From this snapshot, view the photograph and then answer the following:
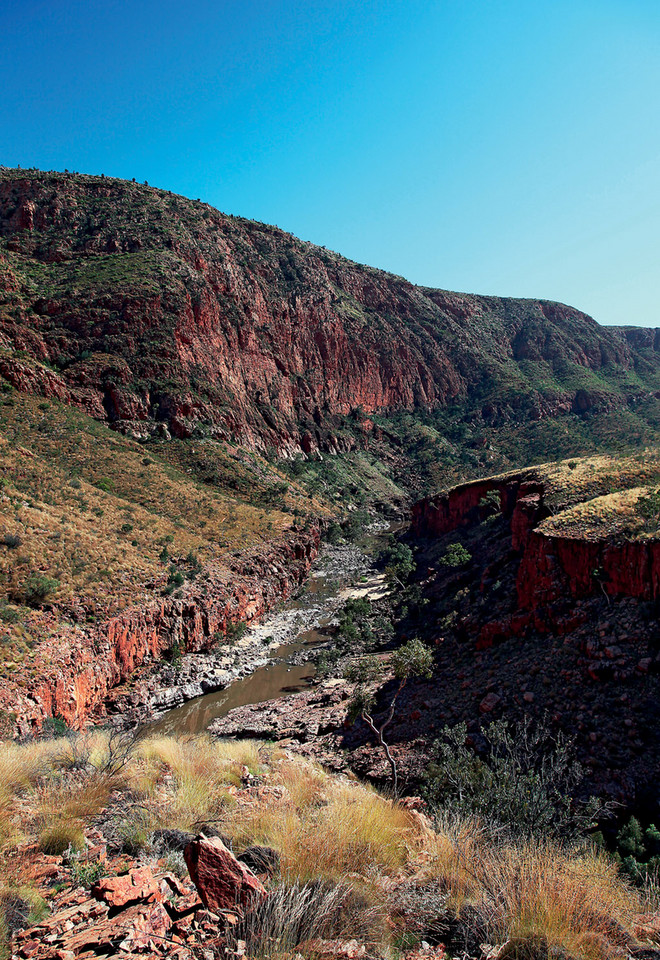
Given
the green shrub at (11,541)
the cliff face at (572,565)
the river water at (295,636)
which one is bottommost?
the river water at (295,636)

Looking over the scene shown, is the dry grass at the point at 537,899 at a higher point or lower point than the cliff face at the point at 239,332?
lower

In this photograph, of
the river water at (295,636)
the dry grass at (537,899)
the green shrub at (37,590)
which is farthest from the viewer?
the river water at (295,636)

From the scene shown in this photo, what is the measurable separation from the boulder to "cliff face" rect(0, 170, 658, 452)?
45.1 meters

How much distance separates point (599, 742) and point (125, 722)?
54.5 ft

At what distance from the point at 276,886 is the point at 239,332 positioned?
7575 centimetres

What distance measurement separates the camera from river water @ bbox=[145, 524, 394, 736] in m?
19.6

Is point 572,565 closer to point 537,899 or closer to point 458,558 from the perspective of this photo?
point 458,558

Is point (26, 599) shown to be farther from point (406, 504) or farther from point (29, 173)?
point (29, 173)

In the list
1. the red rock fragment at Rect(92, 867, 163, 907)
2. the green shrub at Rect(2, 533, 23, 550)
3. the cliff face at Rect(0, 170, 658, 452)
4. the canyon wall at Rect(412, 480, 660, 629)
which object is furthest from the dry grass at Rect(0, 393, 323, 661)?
the canyon wall at Rect(412, 480, 660, 629)

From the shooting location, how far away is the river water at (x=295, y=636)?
19.6m

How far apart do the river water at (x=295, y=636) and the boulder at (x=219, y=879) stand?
53.2 ft

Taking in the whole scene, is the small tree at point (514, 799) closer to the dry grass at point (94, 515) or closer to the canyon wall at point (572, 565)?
the canyon wall at point (572, 565)

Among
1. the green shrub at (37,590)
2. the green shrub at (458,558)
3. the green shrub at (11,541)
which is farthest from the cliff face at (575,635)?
the green shrub at (11,541)

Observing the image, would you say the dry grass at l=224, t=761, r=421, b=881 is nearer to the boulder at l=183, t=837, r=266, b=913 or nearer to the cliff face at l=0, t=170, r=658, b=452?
the boulder at l=183, t=837, r=266, b=913
